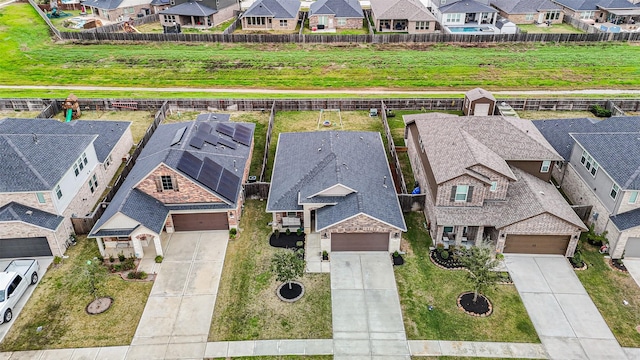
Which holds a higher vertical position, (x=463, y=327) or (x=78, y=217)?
(x=78, y=217)

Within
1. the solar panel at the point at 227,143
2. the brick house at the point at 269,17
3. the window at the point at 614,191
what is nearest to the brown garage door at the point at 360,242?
the solar panel at the point at 227,143

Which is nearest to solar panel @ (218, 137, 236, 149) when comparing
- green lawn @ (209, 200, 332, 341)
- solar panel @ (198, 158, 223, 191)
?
solar panel @ (198, 158, 223, 191)

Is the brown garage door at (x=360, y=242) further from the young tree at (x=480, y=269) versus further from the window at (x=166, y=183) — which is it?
the window at (x=166, y=183)

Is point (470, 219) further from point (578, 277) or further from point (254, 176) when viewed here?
point (254, 176)

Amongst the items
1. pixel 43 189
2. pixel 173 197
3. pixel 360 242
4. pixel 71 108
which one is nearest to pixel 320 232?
pixel 360 242

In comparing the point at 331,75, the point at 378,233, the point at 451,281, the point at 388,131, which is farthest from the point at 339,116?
the point at 451,281

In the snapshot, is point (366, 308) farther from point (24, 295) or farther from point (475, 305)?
point (24, 295)

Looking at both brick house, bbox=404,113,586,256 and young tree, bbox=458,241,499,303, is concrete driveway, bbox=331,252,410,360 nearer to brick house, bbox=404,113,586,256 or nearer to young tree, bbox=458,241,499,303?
young tree, bbox=458,241,499,303
